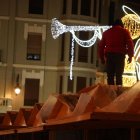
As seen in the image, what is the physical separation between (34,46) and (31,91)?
2842mm

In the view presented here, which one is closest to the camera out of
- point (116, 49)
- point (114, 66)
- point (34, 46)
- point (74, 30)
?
point (116, 49)

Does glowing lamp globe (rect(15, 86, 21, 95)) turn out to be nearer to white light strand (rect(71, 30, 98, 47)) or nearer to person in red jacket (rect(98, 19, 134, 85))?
white light strand (rect(71, 30, 98, 47))

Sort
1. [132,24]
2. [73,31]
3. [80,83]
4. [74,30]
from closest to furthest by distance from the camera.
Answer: [132,24] → [74,30] → [73,31] → [80,83]

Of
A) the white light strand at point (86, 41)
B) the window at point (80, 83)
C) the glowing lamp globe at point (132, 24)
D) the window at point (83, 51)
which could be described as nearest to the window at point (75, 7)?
the window at point (83, 51)

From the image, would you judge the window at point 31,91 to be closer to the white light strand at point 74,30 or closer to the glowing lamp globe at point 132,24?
the white light strand at point 74,30

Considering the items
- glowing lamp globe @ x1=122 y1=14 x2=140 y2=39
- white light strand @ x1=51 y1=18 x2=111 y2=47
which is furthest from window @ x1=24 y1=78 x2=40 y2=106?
glowing lamp globe @ x1=122 y1=14 x2=140 y2=39

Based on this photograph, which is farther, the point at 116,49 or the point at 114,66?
the point at 114,66

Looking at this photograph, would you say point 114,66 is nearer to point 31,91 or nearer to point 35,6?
point 31,91

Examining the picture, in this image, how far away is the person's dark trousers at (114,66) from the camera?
11.8m

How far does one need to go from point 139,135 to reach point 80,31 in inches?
1279

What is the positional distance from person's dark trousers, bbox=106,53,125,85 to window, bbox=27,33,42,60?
2705cm

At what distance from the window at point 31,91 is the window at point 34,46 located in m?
1.50

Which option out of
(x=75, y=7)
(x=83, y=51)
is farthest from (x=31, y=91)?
(x=75, y=7)

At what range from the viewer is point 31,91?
38531 mm
